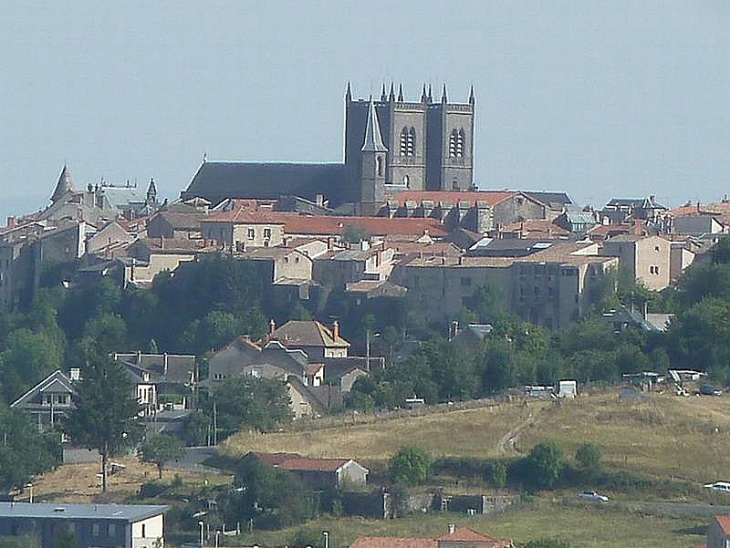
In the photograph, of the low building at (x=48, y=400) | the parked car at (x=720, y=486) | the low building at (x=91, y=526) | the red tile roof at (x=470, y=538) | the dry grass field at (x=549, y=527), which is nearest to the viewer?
the red tile roof at (x=470, y=538)

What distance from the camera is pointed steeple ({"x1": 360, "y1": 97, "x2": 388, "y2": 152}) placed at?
344 feet

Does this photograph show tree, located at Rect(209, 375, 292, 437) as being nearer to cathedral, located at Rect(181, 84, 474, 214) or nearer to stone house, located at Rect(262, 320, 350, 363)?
stone house, located at Rect(262, 320, 350, 363)

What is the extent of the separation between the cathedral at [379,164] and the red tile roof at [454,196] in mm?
2541

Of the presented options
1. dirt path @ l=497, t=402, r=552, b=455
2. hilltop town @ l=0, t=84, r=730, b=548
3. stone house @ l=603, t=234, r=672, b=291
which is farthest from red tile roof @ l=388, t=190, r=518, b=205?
dirt path @ l=497, t=402, r=552, b=455

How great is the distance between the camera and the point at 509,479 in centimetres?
5703

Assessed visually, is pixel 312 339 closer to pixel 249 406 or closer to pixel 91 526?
pixel 249 406

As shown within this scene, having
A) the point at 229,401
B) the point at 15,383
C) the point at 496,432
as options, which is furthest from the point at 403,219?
the point at 496,432

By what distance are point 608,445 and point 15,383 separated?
71.4ft

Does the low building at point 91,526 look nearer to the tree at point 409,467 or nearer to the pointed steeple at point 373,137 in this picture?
the tree at point 409,467

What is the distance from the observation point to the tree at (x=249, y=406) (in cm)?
6581

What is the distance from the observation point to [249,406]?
66.4 meters

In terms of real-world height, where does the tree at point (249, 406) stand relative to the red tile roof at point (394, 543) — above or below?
above

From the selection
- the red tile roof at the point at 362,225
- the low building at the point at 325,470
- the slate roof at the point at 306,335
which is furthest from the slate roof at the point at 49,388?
the red tile roof at the point at 362,225

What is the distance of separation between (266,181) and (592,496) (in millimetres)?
52803
